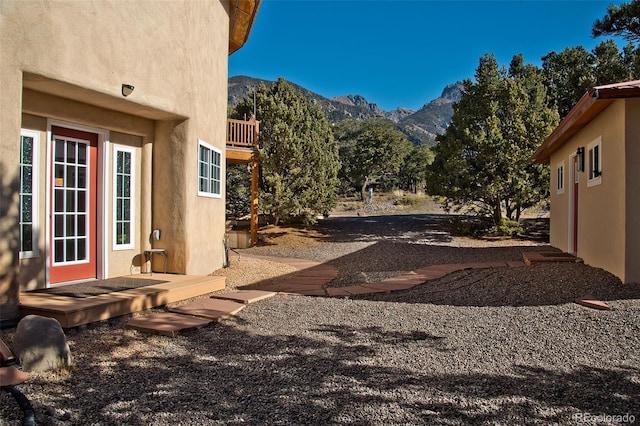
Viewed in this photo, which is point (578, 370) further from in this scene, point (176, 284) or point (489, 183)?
point (489, 183)

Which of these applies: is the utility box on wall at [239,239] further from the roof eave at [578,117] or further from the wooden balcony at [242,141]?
the roof eave at [578,117]

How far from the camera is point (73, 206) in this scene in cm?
638

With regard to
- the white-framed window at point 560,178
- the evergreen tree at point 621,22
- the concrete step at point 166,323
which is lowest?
the concrete step at point 166,323

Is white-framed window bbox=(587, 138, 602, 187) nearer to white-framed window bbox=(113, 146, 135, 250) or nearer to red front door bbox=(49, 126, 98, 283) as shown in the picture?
white-framed window bbox=(113, 146, 135, 250)

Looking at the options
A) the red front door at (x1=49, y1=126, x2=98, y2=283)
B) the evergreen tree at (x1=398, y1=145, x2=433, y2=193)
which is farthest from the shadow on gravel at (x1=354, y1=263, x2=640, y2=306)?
the evergreen tree at (x1=398, y1=145, x2=433, y2=193)

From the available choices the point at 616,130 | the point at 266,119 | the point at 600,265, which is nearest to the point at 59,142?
the point at 616,130

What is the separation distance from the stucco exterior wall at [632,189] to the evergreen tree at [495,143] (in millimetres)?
9613

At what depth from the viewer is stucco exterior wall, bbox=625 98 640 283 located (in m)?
6.70

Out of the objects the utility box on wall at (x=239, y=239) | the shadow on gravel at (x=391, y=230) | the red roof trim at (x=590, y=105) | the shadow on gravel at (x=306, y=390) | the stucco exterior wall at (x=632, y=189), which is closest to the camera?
the shadow on gravel at (x=306, y=390)

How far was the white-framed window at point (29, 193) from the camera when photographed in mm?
5574

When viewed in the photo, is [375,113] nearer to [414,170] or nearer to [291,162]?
[414,170]

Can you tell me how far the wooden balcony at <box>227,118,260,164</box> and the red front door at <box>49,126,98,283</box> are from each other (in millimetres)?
7523

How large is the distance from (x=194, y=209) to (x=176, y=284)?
1688mm

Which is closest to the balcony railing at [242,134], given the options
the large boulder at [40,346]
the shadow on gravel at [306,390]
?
the shadow on gravel at [306,390]
